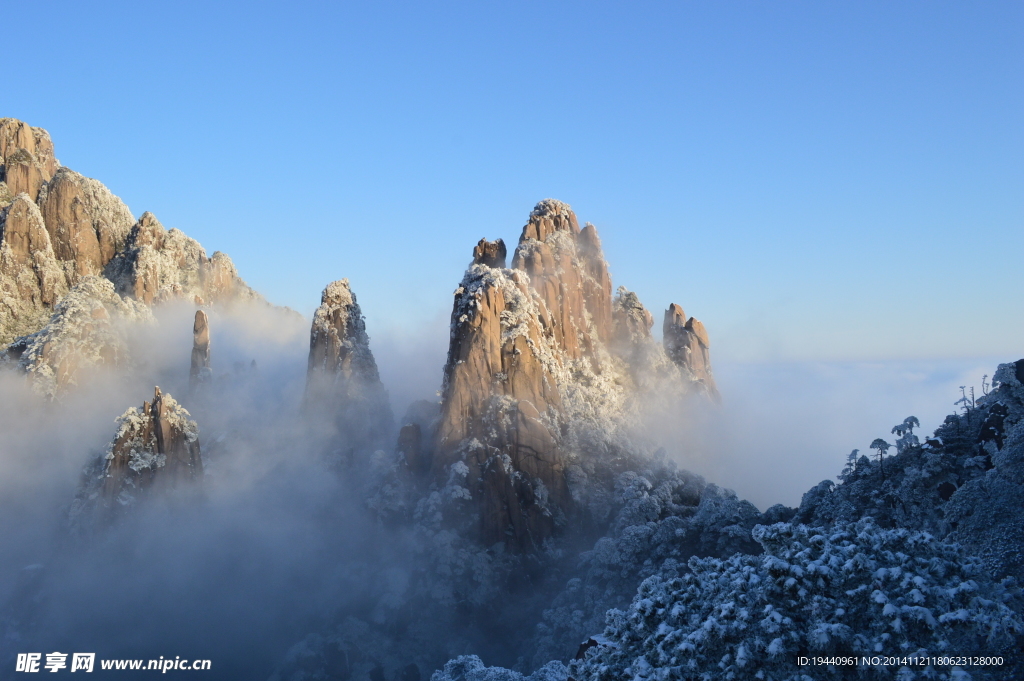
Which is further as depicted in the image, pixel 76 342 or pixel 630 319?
A: pixel 630 319

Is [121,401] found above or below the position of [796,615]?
above

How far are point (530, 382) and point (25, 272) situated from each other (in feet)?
233

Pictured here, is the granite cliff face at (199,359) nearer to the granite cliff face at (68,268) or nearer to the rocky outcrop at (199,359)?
the rocky outcrop at (199,359)

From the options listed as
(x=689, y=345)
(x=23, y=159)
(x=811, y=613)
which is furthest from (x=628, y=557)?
(x=23, y=159)

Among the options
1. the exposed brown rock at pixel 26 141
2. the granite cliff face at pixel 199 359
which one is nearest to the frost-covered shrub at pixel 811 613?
the granite cliff face at pixel 199 359

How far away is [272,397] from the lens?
97.7 metres

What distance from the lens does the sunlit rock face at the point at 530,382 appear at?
72.2m

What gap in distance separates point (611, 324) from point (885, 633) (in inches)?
2841

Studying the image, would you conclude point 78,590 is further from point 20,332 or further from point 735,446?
point 735,446

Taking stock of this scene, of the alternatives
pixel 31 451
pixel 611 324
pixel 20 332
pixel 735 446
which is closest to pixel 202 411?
pixel 31 451

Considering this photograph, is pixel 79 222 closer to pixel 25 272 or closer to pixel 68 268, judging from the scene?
pixel 68 268

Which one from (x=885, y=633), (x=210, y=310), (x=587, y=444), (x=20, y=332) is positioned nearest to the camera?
(x=885, y=633)

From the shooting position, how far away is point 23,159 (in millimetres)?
104250

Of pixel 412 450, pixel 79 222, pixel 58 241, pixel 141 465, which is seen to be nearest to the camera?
pixel 141 465
